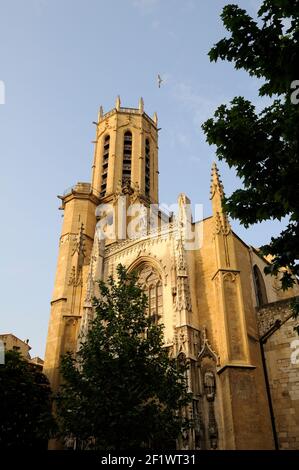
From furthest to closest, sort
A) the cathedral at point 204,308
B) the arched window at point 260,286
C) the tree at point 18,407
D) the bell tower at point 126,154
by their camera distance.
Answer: the bell tower at point 126,154
the arched window at point 260,286
the tree at point 18,407
the cathedral at point 204,308

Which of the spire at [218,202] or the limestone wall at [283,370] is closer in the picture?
the limestone wall at [283,370]

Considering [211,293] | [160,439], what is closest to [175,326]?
[211,293]

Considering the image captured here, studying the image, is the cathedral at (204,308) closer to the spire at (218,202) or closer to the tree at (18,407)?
the spire at (218,202)

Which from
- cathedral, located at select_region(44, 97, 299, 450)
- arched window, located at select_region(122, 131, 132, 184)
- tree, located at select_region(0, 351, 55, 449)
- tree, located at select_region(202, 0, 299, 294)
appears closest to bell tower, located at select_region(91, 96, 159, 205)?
arched window, located at select_region(122, 131, 132, 184)

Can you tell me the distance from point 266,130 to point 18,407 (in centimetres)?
1536

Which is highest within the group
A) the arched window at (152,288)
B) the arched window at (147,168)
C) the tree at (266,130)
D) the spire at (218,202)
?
the arched window at (147,168)

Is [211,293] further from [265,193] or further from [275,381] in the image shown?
[265,193]

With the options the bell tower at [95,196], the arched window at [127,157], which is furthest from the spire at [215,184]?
the arched window at [127,157]

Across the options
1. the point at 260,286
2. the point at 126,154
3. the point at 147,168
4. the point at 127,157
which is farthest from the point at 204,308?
the point at 126,154

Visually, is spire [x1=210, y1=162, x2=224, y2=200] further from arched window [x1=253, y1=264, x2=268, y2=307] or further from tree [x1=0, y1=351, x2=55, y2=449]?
tree [x1=0, y1=351, x2=55, y2=449]

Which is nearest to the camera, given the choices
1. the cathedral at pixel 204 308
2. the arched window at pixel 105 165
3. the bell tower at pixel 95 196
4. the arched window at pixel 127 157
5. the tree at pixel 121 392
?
the tree at pixel 121 392

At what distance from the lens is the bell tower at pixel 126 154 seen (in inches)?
1457

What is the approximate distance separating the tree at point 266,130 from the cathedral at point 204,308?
932cm

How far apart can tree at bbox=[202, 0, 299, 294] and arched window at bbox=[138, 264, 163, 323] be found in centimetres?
1330
